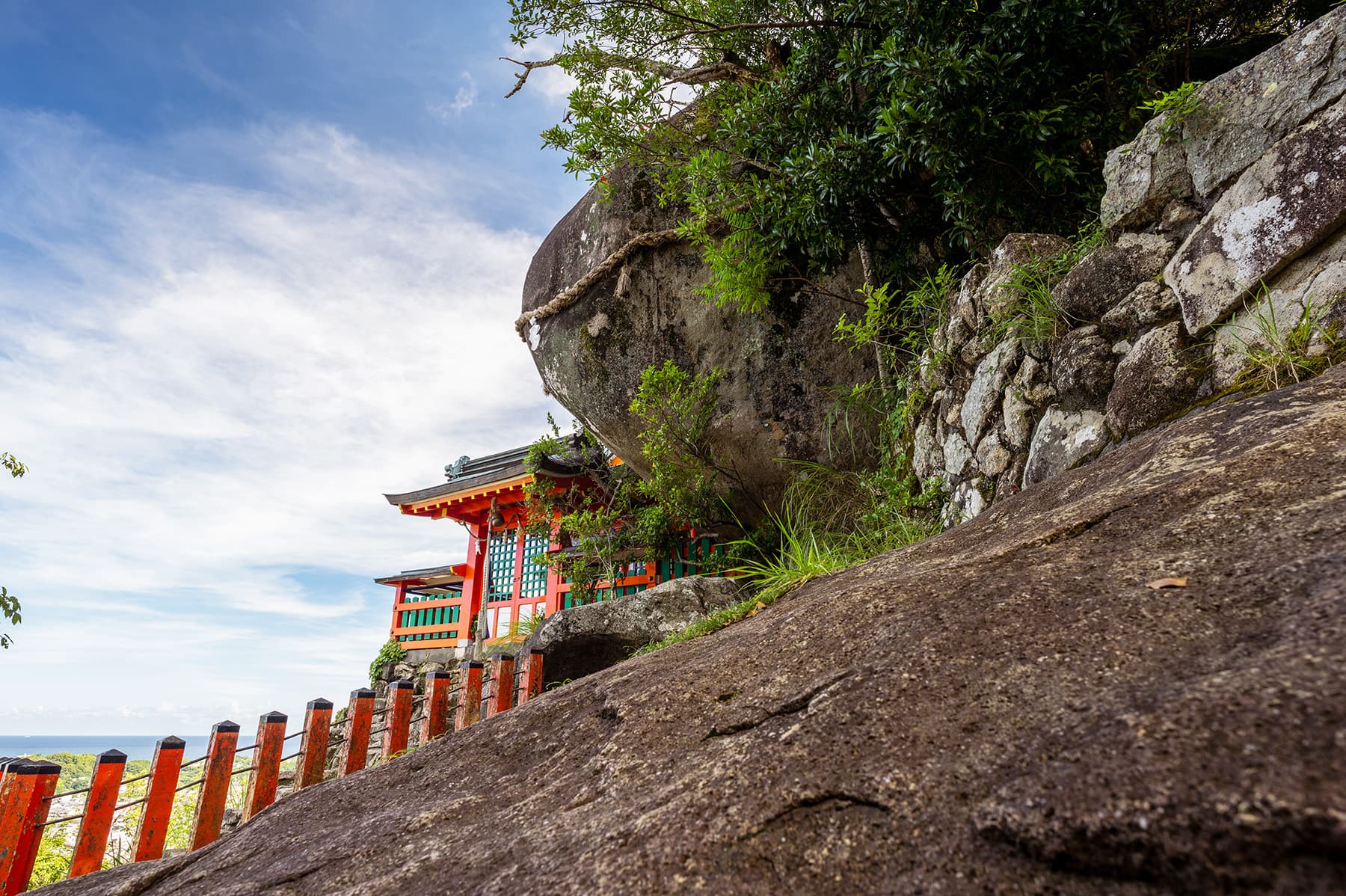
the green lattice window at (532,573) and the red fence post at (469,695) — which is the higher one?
the green lattice window at (532,573)

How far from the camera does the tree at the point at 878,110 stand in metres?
4.33

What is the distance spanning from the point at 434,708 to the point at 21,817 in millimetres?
2234

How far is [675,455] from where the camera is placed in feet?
24.4

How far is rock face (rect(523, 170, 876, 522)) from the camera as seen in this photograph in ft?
22.8

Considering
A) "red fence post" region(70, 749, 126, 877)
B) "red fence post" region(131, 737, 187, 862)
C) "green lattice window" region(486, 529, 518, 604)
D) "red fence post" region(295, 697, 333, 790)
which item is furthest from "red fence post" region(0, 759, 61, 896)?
"green lattice window" region(486, 529, 518, 604)

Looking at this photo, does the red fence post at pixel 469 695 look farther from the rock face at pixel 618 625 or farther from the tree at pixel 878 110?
the tree at pixel 878 110

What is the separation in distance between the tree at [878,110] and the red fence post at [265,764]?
455 cm

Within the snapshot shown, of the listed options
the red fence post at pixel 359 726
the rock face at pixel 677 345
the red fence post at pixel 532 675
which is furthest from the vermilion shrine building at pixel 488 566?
the red fence post at pixel 359 726

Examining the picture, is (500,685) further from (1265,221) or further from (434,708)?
(1265,221)

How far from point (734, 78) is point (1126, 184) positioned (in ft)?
13.9

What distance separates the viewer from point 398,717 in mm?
4887

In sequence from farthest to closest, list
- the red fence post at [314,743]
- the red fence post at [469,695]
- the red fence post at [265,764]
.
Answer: the red fence post at [469,695] < the red fence post at [314,743] < the red fence post at [265,764]

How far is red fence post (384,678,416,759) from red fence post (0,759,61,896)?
1.69 meters

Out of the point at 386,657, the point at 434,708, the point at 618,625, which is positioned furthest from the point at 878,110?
the point at 386,657
